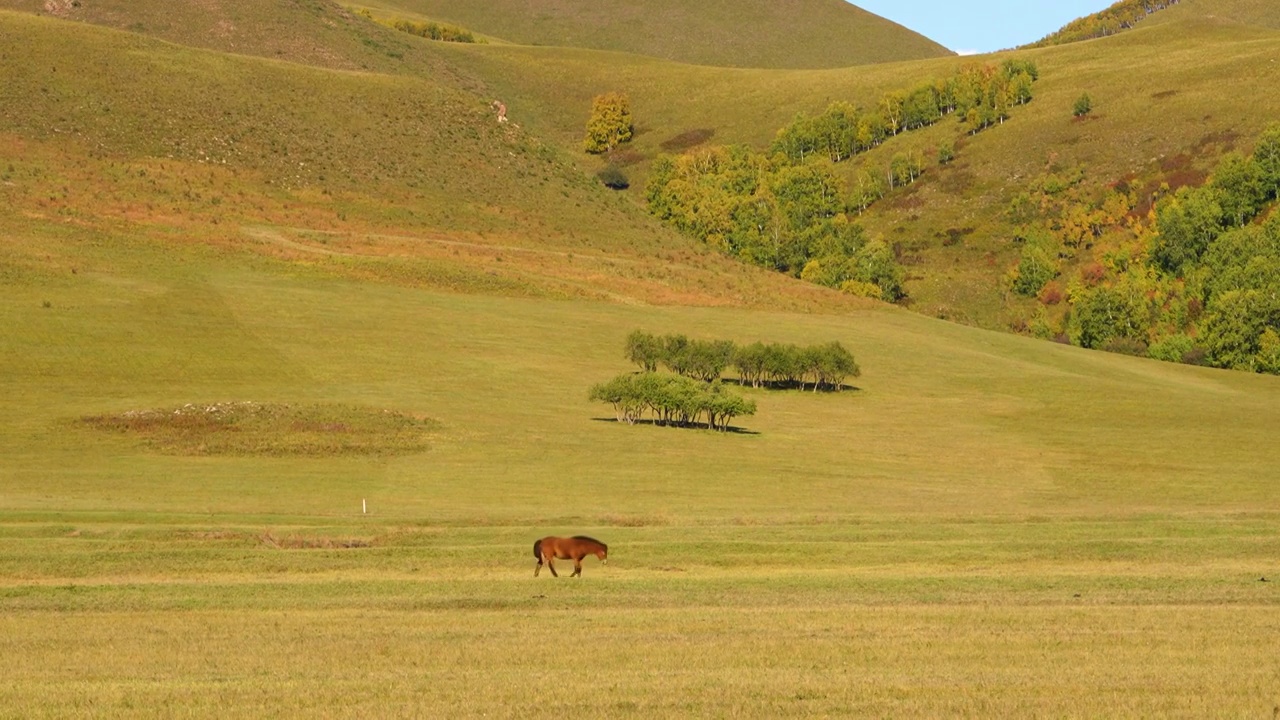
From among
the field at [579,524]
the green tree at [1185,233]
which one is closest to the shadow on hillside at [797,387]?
the field at [579,524]

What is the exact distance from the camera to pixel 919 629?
68.1 feet

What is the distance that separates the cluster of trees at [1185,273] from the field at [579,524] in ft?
51.7

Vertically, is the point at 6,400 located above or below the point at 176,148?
below

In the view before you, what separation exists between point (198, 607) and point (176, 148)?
97437mm

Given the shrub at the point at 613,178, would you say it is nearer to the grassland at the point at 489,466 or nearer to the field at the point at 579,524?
the grassland at the point at 489,466

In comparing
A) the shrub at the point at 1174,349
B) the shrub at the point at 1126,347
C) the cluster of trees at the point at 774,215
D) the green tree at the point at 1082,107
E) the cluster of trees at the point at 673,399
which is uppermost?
the green tree at the point at 1082,107

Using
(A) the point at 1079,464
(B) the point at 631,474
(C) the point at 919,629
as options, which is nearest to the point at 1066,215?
(A) the point at 1079,464

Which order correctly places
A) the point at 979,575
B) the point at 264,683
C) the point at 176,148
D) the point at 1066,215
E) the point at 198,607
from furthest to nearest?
the point at 1066,215 → the point at 176,148 → the point at 979,575 → the point at 198,607 → the point at 264,683

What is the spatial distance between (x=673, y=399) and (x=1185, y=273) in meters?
78.6

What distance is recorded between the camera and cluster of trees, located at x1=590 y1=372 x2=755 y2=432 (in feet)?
209

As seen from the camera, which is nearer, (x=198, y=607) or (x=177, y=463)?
(x=198, y=607)

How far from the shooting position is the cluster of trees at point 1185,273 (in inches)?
4188

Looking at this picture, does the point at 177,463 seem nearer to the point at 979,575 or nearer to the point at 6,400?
the point at 6,400

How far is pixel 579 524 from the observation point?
123ft
